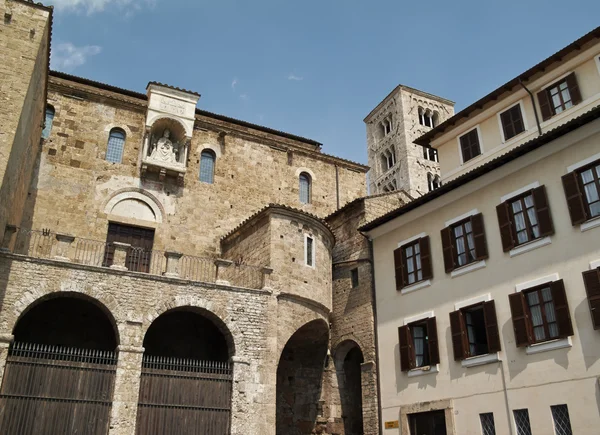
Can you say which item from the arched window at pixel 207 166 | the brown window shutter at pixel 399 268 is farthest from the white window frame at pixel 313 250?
the arched window at pixel 207 166

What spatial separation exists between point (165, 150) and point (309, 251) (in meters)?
7.51

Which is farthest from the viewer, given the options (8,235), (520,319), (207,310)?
(207,310)

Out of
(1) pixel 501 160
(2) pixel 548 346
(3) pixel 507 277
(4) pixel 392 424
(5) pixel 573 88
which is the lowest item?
(4) pixel 392 424

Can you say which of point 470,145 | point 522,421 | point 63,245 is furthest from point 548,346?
point 63,245

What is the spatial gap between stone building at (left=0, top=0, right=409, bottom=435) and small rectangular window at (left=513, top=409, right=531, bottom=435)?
5.25 m

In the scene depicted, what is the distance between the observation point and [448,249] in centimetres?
1728

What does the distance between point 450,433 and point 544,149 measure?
8319 millimetres

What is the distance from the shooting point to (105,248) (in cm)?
2017

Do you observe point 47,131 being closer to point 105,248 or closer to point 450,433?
point 105,248

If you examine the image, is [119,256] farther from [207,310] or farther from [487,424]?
[487,424]

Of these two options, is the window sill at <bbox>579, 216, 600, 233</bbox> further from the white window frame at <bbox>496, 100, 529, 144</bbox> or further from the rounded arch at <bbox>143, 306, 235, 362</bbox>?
the rounded arch at <bbox>143, 306, 235, 362</bbox>

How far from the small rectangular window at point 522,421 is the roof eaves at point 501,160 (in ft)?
22.0

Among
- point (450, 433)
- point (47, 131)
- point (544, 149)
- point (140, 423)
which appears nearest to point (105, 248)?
point (47, 131)

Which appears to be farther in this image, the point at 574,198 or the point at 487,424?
the point at 487,424
